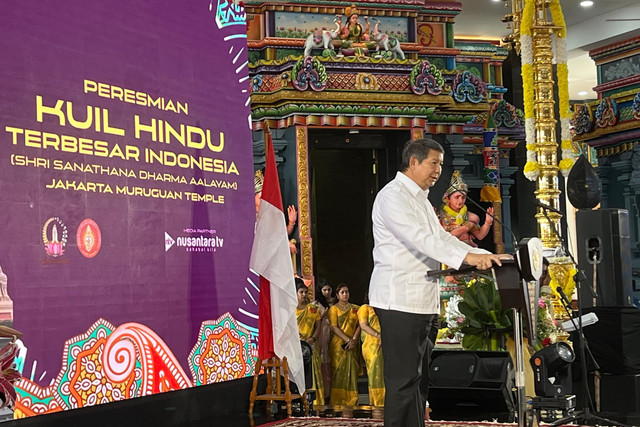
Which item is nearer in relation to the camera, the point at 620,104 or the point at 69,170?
the point at 69,170

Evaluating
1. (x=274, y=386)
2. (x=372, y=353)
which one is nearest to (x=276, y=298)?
(x=274, y=386)

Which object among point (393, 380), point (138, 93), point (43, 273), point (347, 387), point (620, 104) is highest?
point (620, 104)

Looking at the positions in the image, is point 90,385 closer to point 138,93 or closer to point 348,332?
point 138,93

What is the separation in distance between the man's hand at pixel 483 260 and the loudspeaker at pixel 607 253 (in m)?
3.57

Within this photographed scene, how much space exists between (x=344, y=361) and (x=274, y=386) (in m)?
0.83

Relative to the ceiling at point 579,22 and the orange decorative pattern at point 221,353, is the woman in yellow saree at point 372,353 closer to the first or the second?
the orange decorative pattern at point 221,353

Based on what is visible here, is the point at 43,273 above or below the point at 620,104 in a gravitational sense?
below

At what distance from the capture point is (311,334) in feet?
24.1

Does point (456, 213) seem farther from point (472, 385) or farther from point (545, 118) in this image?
point (472, 385)

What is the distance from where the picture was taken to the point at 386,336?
3.55 metres

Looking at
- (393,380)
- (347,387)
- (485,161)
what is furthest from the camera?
(485,161)

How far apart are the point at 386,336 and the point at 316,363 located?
3716mm

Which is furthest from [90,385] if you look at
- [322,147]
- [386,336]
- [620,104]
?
[620,104]

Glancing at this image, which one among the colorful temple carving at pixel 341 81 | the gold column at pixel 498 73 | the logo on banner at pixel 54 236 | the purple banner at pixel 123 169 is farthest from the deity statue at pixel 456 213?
the logo on banner at pixel 54 236
